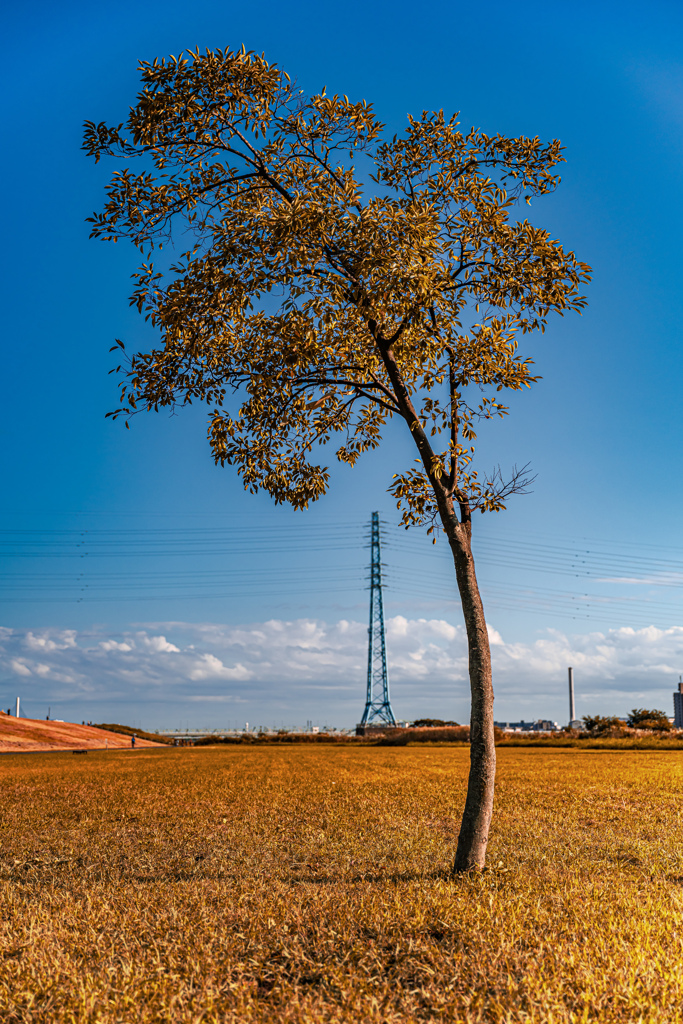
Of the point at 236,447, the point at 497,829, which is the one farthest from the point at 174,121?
Result: the point at 497,829

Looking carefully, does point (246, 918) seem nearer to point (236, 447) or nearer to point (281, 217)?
point (236, 447)

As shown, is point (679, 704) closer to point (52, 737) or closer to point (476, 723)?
point (52, 737)

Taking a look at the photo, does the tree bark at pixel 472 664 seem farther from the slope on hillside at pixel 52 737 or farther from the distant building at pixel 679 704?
the distant building at pixel 679 704

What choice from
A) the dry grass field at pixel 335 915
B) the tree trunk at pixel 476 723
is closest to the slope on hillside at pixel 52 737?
the dry grass field at pixel 335 915

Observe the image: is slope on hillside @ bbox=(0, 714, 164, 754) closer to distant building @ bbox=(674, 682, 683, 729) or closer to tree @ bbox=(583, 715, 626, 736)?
tree @ bbox=(583, 715, 626, 736)

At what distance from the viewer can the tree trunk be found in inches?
274

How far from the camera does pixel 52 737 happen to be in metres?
44.4

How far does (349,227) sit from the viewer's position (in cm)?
691

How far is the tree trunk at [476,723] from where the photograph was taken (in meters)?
6.96

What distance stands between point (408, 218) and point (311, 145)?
1856 mm

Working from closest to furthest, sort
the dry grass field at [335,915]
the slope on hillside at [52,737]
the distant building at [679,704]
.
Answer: the dry grass field at [335,915]
the slope on hillside at [52,737]
the distant building at [679,704]

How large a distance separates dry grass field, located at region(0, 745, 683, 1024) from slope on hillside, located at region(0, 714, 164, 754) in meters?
30.2

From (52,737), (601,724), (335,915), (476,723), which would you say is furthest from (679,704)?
(335,915)

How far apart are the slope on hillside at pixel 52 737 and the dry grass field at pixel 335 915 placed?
30215 millimetres
